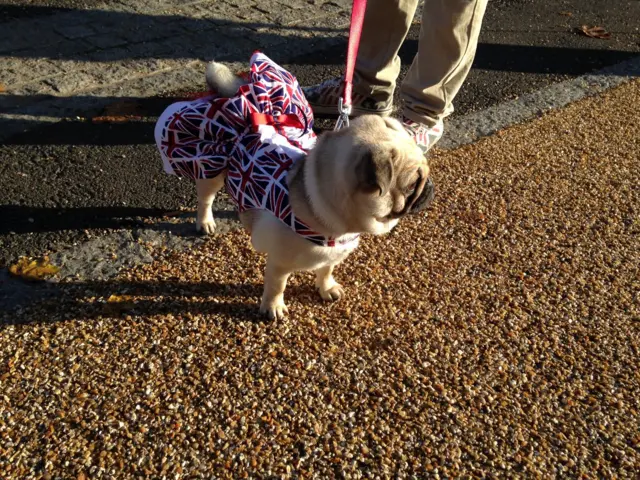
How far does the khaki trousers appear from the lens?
408 centimetres

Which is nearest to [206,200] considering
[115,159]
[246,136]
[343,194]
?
[246,136]

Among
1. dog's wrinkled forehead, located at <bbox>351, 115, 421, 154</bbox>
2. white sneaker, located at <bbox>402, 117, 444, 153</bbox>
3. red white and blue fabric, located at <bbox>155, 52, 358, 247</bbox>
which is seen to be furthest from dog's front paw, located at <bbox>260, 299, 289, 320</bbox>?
white sneaker, located at <bbox>402, 117, 444, 153</bbox>

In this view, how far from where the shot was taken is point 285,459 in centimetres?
249

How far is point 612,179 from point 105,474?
13.6ft

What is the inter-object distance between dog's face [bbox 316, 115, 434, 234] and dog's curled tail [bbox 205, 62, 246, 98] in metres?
0.88

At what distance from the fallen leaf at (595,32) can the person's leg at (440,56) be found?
3.63 meters

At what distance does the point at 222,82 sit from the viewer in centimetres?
330

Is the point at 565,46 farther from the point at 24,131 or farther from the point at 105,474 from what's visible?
the point at 105,474

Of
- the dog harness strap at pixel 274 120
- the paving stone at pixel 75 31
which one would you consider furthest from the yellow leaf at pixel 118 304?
the paving stone at pixel 75 31

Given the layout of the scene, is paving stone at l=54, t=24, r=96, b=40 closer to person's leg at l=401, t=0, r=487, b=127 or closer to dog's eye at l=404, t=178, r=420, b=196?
person's leg at l=401, t=0, r=487, b=127

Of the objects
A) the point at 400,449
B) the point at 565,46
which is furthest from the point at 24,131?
the point at 565,46

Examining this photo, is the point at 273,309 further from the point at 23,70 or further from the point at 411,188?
the point at 23,70

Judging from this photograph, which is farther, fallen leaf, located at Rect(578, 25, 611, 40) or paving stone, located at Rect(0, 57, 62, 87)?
fallen leaf, located at Rect(578, 25, 611, 40)

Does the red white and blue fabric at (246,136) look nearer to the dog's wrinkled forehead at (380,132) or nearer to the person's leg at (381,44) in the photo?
the dog's wrinkled forehead at (380,132)
